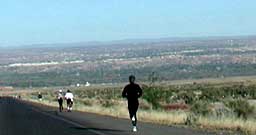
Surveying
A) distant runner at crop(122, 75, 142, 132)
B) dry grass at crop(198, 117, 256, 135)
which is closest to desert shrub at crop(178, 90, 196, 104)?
dry grass at crop(198, 117, 256, 135)

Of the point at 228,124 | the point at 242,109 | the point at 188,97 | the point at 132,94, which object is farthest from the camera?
the point at 188,97

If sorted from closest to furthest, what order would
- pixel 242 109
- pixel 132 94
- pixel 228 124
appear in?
pixel 132 94 → pixel 228 124 → pixel 242 109

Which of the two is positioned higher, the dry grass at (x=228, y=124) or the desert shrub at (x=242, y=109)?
the dry grass at (x=228, y=124)

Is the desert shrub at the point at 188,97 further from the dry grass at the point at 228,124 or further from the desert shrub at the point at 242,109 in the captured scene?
the dry grass at the point at 228,124

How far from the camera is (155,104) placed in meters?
52.5

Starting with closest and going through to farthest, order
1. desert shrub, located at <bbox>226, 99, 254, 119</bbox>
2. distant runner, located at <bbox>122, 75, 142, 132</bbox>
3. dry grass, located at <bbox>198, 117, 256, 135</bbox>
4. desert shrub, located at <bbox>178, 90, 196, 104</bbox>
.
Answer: dry grass, located at <bbox>198, 117, 256, 135</bbox> < distant runner, located at <bbox>122, 75, 142, 132</bbox> < desert shrub, located at <bbox>226, 99, 254, 119</bbox> < desert shrub, located at <bbox>178, 90, 196, 104</bbox>

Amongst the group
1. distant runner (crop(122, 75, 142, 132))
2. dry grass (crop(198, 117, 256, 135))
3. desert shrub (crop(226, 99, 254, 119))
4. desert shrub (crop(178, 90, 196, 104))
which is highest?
distant runner (crop(122, 75, 142, 132))

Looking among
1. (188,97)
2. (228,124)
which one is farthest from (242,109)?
(188,97)

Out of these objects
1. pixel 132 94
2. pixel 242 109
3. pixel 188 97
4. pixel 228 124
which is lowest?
pixel 188 97

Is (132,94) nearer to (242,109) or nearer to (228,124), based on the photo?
(228,124)

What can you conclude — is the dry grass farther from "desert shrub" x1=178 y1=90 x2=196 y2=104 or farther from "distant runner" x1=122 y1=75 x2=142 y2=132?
"desert shrub" x1=178 y1=90 x2=196 y2=104

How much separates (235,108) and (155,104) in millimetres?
16710

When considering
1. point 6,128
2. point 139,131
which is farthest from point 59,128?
point 139,131

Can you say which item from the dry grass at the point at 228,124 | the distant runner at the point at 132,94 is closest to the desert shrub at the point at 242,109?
the dry grass at the point at 228,124
